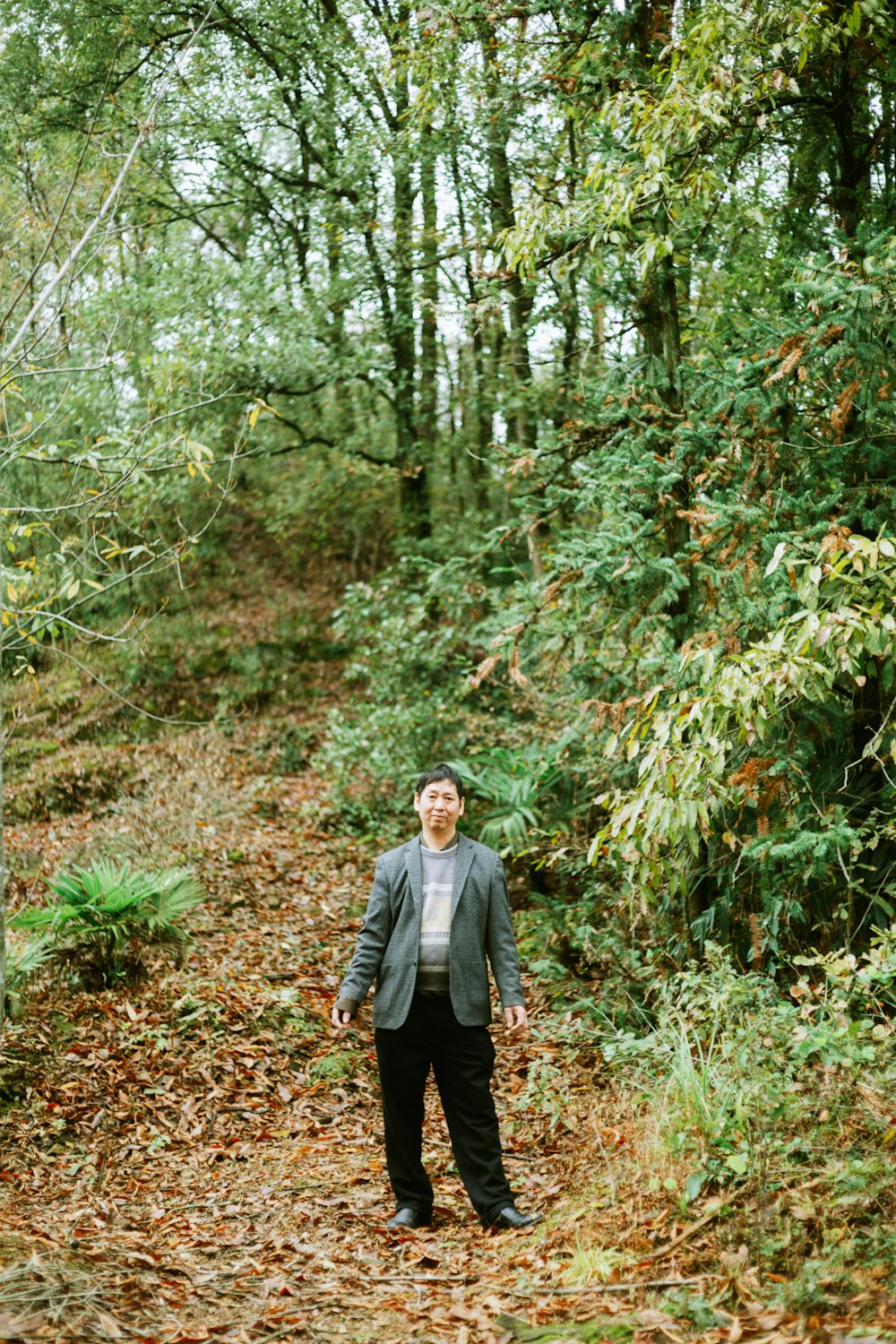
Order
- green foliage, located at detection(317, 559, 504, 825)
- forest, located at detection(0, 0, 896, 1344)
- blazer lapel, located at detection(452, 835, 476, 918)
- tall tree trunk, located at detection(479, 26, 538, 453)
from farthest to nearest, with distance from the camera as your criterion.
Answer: green foliage, located at detection(317, 559, 504, 825)
tall tree trunk, located at detection(479, 26, 538, 453)
blazer lapel, located at detection(452, 835, 476, 918)
forest, located at detection(0, 0, 896, 1344)

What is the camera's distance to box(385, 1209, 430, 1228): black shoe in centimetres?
490

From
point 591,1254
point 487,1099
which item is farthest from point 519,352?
point 591,1254

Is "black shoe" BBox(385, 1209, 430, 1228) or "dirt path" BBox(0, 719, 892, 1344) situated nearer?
"dirt path" BBox(0, 719, 892, 1344)

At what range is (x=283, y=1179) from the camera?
574 centimetres

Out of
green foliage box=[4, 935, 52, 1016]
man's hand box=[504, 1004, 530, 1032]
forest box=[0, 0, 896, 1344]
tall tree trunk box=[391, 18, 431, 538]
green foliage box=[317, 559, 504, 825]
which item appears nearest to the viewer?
forest box=[0, 0, 896, 1344]

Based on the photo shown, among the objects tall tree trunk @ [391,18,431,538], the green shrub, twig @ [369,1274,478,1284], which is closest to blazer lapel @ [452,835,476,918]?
the green shrub

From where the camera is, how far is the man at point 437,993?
4.89 metres

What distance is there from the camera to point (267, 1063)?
23.6 feet

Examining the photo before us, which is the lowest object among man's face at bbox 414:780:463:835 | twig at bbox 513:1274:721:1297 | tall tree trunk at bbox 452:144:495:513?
twig at bbox 513:1274:721:1297

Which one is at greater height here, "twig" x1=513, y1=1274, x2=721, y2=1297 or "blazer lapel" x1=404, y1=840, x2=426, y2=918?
"blazer lapel" x1=404, y1=840, x2=426, y2=918

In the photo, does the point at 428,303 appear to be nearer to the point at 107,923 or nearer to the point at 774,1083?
the point at 107,923

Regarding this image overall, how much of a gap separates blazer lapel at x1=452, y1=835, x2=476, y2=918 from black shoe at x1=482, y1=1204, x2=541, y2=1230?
124 cm

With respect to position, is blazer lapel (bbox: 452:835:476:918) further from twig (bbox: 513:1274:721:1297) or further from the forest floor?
twig (bbox: 513:1274:721:1297)

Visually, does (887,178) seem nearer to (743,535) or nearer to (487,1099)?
(743,535)
